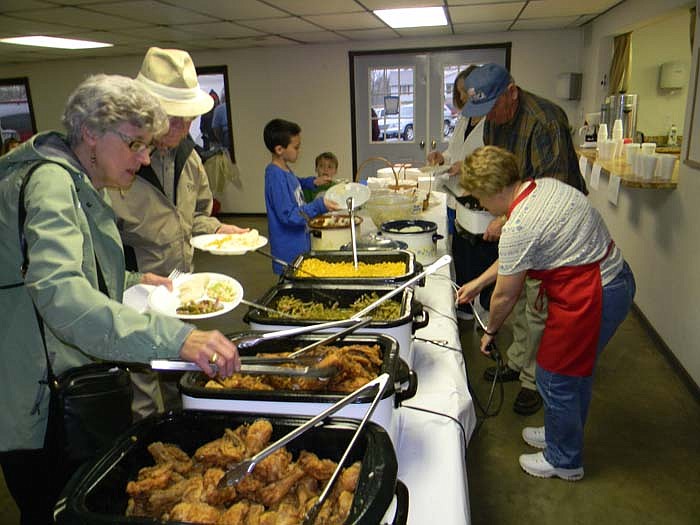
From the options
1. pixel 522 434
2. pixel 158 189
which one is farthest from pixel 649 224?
pixel 158 189

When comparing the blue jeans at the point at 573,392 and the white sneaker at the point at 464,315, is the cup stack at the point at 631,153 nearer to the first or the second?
the white sneaker at the point at 464,315

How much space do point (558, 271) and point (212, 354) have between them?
118 centimetres

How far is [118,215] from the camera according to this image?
1.71m

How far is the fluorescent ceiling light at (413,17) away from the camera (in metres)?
4.36

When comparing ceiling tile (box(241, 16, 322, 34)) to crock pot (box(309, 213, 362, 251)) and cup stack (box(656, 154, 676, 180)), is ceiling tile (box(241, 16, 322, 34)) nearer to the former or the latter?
crock pot (box(309, 213, 362, 251))

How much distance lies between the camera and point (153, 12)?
3979mm

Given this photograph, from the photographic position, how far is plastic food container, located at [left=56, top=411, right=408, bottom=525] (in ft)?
2.24

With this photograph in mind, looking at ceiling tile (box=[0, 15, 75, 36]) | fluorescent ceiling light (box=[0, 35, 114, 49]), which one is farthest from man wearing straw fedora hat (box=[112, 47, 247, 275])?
fluorescent ceiling light (box=[0, 35, 114, 49])

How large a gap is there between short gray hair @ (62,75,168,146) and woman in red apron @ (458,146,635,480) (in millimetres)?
1006

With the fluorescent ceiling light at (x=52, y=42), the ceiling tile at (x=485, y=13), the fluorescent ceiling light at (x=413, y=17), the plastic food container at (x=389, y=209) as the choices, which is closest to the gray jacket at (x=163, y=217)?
the plastic food container at (x=389, y=209)

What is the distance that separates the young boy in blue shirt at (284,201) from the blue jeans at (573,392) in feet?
4.12

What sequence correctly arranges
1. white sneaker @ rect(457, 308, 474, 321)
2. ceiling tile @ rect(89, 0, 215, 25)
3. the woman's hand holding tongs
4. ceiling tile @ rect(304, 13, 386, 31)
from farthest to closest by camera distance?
ceiling tile @ rect(304, 13, 386, 31) → ceiling tile @ rect(89, 0, 215, 25) → white sneaker @ rect(457, 308, 474, 321) → the woman's hand holding tongs

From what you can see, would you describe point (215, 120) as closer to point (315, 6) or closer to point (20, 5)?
point (315, 6)

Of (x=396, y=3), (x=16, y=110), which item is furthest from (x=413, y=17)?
(x=16, y=110)
